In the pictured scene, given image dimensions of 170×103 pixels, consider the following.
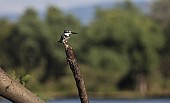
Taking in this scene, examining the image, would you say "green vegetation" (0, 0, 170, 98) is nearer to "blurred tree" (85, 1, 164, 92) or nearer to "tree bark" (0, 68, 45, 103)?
"blurred tree" (85, 1, 164, 92)

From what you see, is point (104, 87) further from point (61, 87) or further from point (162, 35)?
point (162, 35)

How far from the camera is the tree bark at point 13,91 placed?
3375mm

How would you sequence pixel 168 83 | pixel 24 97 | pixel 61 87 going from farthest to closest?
pixel 61 87
pixel 168 83
pixel 24 97

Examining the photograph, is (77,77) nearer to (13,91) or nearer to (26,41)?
(13,91)

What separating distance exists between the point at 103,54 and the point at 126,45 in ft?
7.93

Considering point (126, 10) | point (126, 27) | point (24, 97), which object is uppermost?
point (126, 10)

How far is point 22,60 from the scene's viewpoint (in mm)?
62844

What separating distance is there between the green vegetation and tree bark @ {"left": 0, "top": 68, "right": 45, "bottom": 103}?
47.3m

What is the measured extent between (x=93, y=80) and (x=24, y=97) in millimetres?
51610

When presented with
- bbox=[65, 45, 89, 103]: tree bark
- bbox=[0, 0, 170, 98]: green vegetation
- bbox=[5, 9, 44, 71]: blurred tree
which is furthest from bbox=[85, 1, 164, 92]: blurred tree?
bbox=[65, 45, 89, 103]: tree bark

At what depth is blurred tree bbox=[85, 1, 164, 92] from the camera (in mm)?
54281

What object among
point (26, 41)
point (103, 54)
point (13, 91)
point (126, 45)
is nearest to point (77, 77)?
point (13, 91)

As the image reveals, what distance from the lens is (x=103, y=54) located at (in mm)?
56406

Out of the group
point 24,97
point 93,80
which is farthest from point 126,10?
point 24,97
